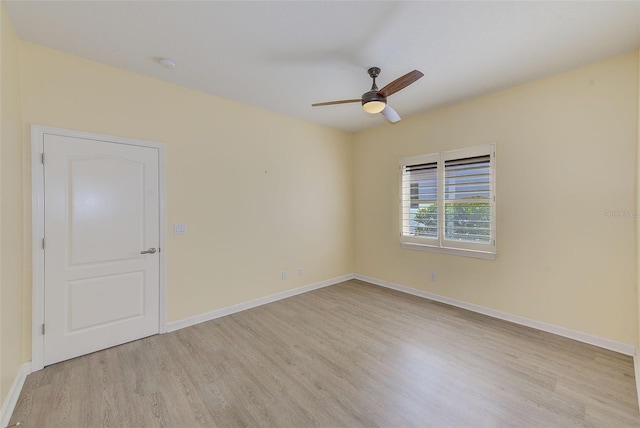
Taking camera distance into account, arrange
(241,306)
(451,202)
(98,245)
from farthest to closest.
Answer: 1. (451,202)
2. (241,306)
3. (98,245)

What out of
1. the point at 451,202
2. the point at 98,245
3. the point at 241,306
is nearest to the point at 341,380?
the point at 241,306

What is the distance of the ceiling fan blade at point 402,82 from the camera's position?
7.13ft

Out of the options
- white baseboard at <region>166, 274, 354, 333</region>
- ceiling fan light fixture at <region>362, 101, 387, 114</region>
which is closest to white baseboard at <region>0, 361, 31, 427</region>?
white baseboard at <region>166, 274, 354, 333</region>

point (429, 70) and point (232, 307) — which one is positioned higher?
point (429, 70)

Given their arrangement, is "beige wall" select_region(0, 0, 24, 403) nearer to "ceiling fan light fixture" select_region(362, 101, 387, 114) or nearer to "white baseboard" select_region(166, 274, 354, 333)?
Answer: "white baseboard" select_region(166, 274, 354, 333)

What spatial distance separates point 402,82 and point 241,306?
3.40m

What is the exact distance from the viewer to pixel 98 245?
2.70 metres

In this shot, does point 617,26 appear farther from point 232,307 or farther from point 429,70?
point 232,307

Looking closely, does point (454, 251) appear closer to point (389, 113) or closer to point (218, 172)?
point (389, 113)

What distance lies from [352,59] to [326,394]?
3027 millimetres

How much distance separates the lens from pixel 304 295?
4.39 m

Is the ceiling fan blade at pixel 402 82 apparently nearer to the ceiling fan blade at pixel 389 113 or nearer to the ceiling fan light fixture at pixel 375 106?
the ceiling fan light fixture at pixel 375 106

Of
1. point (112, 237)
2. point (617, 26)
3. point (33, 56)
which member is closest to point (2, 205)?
point (112, 237)

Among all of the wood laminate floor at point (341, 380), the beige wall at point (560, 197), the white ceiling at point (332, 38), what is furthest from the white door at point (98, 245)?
the beige wall at point (560, 197)
